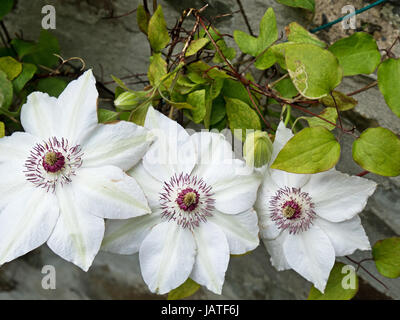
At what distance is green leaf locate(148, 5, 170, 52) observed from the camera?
2.05 feet

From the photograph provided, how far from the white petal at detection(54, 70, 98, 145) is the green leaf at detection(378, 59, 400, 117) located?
0.41 m

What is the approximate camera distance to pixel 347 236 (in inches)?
23.7

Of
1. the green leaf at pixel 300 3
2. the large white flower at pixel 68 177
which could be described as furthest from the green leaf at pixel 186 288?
the green leaf at pixel 300 3

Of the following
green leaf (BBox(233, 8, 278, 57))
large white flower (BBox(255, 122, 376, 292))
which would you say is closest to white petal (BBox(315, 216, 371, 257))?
large white flower (BBox(255, 122, 376, 292))

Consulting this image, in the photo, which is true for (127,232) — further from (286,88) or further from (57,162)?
(286,88)

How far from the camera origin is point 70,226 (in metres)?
0.52

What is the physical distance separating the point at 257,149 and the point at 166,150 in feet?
0.44

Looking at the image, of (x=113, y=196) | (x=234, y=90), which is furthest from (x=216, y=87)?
(x=113, y=196)

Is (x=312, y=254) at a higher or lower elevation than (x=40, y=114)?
lower

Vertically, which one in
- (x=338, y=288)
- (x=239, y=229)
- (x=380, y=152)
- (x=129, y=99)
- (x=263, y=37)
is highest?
(x=263, y=37)

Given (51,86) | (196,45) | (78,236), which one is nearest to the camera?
(78,236)

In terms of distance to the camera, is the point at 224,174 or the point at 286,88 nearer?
the point at 224,174

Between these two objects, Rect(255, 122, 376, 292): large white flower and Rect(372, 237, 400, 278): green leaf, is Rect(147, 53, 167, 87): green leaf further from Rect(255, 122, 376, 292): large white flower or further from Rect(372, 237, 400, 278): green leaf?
Rect(372, 237, 400, 278): green leaf
